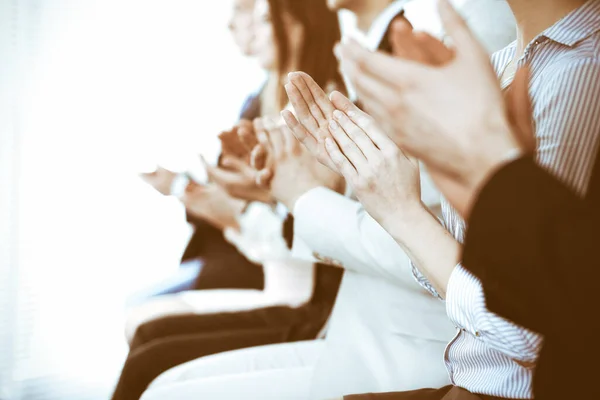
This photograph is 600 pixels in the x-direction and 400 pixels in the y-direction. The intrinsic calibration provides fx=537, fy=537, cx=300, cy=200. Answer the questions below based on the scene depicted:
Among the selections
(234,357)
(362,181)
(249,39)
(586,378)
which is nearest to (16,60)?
(249,39)

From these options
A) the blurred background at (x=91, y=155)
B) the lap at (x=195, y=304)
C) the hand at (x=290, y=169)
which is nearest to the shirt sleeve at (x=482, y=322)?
the hand at (x=290, y=169)

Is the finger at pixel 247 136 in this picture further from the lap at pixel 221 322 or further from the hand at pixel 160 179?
the hand at pixel 160 179

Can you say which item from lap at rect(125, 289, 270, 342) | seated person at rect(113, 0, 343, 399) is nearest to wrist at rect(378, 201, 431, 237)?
seated person at rect(113, 0, 343, 399)

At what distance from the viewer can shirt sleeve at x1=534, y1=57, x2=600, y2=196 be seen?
0.44m

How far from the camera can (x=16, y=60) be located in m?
1.62

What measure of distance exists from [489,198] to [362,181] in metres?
0.18

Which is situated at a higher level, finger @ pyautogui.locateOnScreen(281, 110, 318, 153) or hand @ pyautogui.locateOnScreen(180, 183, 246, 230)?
finger @ pyautogui.locateOnScreen(281, 110, 318, 153)

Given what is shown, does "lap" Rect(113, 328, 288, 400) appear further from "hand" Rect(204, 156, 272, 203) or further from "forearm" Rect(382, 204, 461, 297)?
"forearm" Rect(382, 204, 461, 297)

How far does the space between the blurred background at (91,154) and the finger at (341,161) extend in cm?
131

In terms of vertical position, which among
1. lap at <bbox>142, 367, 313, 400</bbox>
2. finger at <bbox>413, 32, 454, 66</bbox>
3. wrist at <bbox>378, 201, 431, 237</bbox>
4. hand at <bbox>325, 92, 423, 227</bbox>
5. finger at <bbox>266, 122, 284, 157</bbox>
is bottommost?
lap at <bbox>142, 367, 313, 400</bbox>

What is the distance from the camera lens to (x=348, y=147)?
19.3 inches

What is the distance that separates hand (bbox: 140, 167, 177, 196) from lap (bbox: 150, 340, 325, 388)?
699mm

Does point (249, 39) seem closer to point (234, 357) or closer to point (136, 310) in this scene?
point (136, 310)

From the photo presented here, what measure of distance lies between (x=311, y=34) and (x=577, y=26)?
128cm
